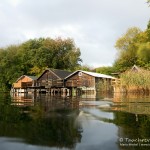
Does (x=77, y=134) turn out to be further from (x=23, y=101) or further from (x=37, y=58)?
(x=37, y=58)

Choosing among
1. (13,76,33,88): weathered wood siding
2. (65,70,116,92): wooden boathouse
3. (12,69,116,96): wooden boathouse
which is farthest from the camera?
(13,76,33,88): weathered wood siding

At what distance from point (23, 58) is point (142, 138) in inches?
2414

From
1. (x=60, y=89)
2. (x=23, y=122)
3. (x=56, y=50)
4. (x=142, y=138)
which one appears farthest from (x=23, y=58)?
(x=142, y=138)

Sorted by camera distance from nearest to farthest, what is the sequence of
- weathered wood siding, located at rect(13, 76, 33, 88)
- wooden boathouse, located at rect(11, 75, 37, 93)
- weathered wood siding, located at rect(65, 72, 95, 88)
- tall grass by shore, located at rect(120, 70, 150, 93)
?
tall grass by shore, located at rect(120, 70, 150, 93)
weathered wood siding, located at rect(65, 72, 95, 88)
wooden boathouse, located at rect(11, 75, 37, 93)
weathered wood siding, located at rect(13, 76, 33, 88)

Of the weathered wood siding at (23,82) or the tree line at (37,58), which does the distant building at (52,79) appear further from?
the tree line at (37,58)

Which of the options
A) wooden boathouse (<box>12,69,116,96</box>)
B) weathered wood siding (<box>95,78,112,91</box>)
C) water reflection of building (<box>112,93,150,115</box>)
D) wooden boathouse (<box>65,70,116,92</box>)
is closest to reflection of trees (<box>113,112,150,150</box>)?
water reflection of building (<box>112,93,150,115</box>)

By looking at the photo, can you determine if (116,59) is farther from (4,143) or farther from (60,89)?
(4,143)

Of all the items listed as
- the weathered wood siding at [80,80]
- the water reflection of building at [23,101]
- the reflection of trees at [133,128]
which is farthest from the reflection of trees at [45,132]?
the weathered wood siding at [80,80]

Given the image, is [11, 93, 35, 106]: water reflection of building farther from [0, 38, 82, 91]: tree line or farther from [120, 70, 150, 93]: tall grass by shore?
[0, 38, 82, 91]: tree line

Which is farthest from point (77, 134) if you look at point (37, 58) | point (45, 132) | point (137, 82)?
point (37, 58)
